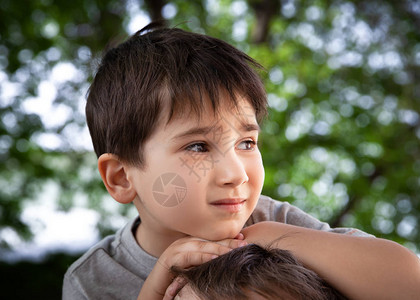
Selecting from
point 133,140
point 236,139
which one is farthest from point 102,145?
point 236,139

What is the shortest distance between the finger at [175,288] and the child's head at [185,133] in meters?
0.13

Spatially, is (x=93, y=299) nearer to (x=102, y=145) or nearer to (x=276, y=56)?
(x=102, y=145)

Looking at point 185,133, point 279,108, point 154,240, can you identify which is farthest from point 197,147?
point 279,108

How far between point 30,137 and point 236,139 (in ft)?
7.64

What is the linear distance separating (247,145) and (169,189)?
0.74 feet

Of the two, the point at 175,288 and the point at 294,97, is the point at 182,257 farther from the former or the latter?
the point at 294,97

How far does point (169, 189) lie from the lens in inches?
44.5

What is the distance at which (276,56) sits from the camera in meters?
3.22

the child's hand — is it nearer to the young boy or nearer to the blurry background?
the young boy

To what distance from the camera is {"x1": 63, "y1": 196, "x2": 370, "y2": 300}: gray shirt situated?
139 cm

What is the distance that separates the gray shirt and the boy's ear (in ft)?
0.74

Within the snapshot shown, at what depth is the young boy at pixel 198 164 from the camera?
1009mm

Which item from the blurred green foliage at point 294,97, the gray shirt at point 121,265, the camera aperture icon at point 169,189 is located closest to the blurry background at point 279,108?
the blurred green foliage at point 294,97

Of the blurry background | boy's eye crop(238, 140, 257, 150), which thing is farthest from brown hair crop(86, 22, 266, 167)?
the blurry background
